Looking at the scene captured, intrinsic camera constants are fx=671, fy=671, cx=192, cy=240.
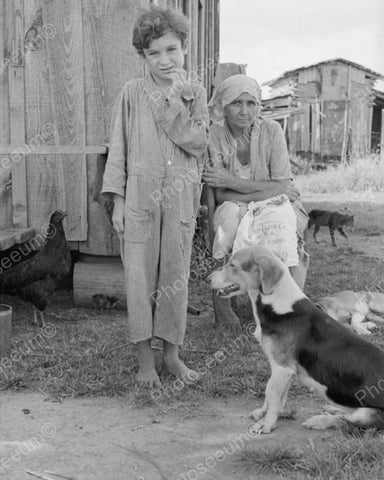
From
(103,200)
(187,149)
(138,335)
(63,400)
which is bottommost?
(63,400)

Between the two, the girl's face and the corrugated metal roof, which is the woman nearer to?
the girl's face

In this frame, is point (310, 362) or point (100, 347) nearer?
point (310, 362)

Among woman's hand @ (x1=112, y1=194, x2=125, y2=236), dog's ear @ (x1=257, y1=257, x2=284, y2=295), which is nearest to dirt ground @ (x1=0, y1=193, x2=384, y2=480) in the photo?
dog's ear @ (x1=257, y1=257, x2=284, y2=295)

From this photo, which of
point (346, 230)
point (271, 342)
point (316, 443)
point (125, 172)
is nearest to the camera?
point (316, 443)

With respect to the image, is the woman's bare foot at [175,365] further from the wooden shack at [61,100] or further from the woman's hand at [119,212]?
the wooden shack at [61,100]

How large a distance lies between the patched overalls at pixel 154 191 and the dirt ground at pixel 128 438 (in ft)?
2.15

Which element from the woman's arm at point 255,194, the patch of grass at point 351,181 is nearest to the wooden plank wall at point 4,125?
the woman's arm at point 255,194

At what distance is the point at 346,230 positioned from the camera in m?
12.0

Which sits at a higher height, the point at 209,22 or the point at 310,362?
the point at 209,22

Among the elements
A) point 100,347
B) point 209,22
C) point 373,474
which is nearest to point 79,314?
point 100,347

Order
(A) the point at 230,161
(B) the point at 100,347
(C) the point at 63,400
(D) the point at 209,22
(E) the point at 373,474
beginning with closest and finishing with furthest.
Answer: (E) the point at 373,474, (C) the point at 63,400, (B) the point at 100,347, (A) the point at 230,161, (D) the point at 209,22

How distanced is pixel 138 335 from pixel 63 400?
63cm

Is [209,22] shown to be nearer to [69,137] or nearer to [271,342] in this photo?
[69,137]

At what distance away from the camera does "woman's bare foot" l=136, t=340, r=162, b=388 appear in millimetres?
4395
